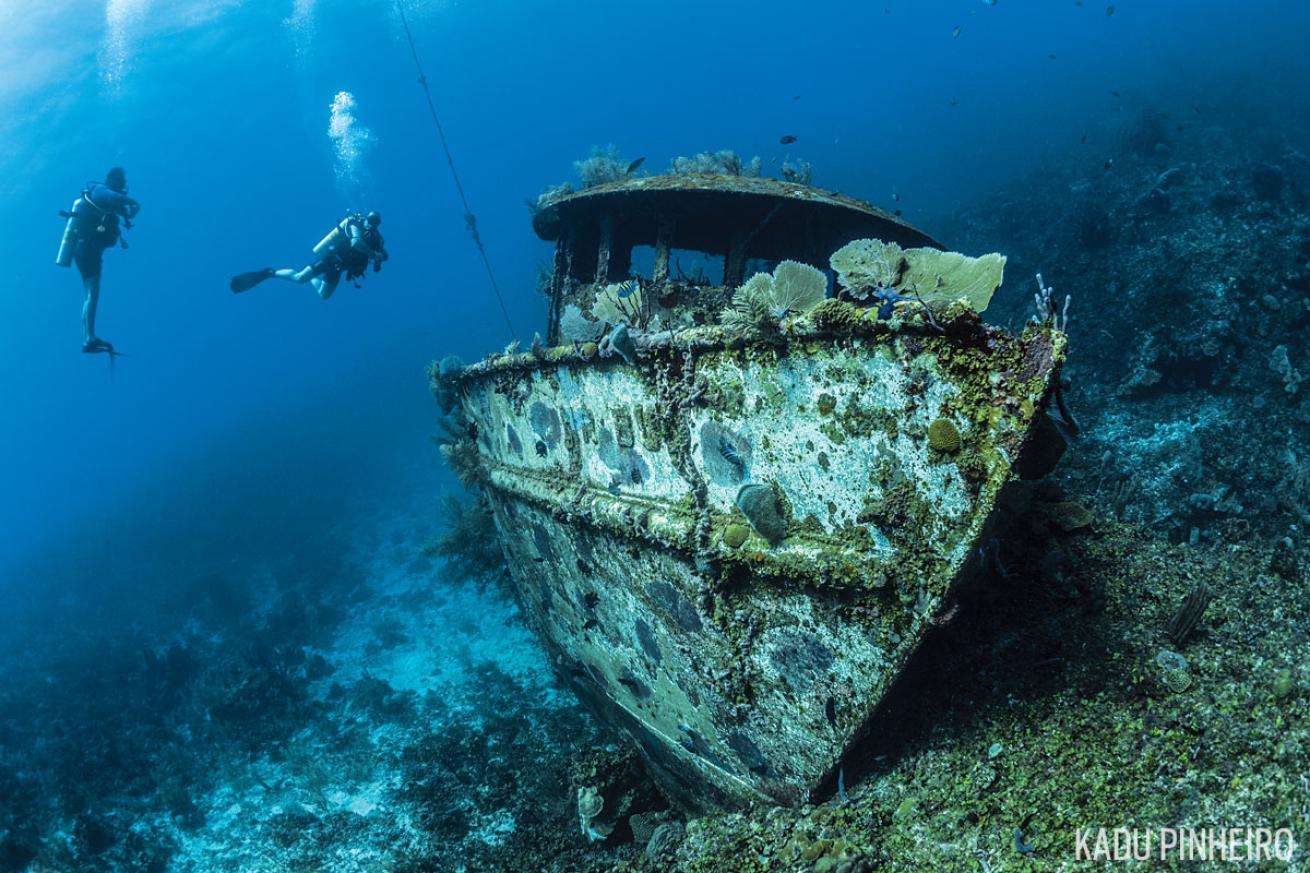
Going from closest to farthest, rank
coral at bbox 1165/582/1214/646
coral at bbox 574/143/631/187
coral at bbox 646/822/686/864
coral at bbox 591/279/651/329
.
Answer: coral at bbox 1165/582/1214/646 → coral at bbox 646/822/686/864 → coral at bbox 591/279/651/329 → coral at bbox 574/143/631/187

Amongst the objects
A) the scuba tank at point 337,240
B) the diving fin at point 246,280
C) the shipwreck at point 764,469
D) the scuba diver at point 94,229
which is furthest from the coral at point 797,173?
the scuba diver at point 94,229

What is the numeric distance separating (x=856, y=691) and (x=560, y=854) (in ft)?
12.3

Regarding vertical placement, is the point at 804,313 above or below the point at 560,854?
above

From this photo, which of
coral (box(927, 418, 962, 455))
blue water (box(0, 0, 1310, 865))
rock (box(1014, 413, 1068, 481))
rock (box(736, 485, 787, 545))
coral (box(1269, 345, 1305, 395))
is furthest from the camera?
blue water (box(0, 0, 1310, 865))

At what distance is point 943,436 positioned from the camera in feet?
7.94

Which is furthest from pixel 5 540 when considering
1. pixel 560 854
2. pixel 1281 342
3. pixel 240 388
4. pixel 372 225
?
pixel 1281 342

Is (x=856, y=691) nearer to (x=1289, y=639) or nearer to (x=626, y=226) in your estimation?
(x=1289, y=639)

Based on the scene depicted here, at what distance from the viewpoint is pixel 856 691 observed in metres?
3.01

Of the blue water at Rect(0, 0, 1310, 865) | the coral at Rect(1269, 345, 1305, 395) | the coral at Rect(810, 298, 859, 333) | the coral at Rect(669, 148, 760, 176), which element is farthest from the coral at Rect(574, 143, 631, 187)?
the blue water at Rect(0, 0, 1310, 865)

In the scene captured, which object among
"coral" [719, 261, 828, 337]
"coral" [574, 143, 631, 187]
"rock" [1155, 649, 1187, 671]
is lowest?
"rock" [1155, 649, 1187, 671]

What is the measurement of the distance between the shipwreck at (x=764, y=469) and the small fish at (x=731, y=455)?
0.06 feet

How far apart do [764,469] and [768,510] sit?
21 centimetres

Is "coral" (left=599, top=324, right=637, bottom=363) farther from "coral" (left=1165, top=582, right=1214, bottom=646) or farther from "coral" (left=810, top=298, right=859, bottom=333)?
"coral" (left=1165, top=582, right=1214, bottom=646)

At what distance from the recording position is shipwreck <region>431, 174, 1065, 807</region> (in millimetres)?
2445
